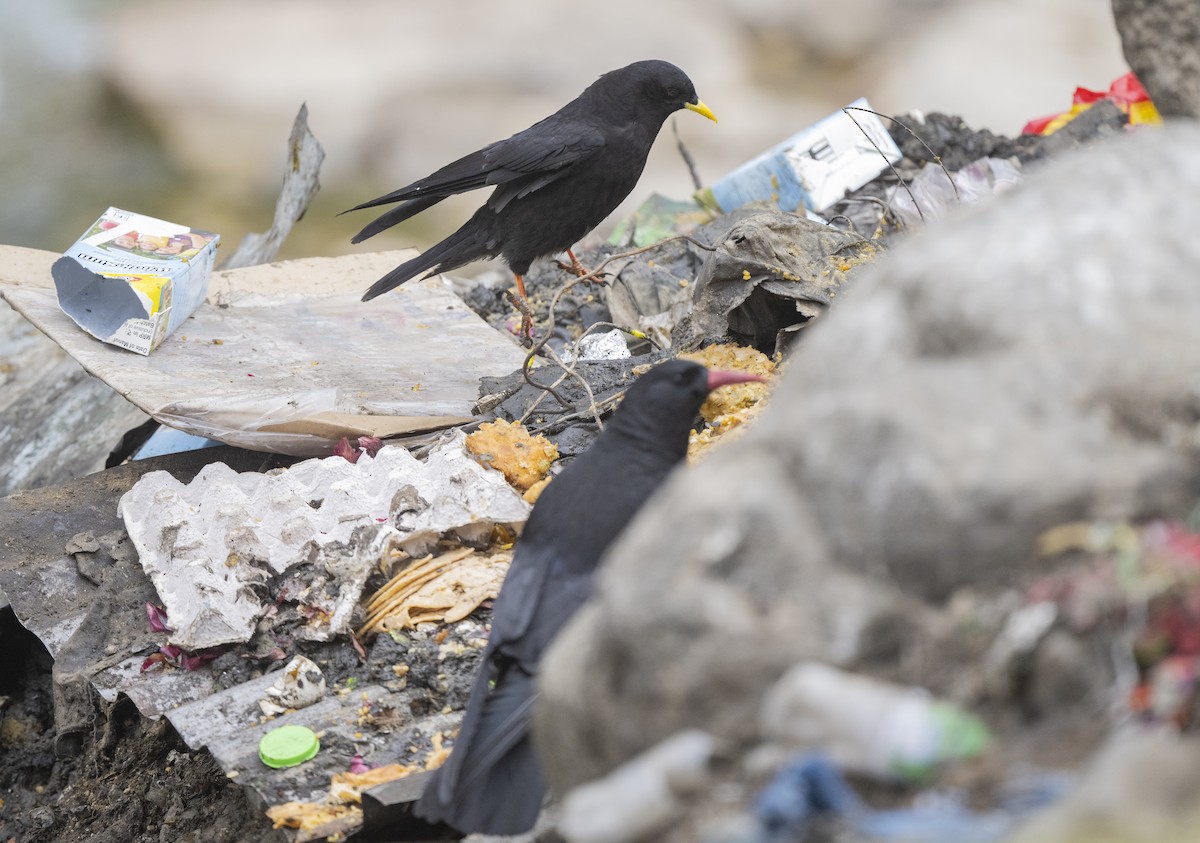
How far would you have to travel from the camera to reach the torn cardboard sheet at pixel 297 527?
3555 millimetres

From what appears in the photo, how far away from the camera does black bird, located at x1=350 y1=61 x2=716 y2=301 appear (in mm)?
5117

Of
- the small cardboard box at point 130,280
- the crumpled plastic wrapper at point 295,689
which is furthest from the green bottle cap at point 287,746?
the small cardboard box at point 130,280

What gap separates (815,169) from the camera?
19.7ft

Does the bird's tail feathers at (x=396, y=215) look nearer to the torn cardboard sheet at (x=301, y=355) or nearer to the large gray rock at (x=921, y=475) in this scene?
the torn cardboard sheet at (x=301, y=355)

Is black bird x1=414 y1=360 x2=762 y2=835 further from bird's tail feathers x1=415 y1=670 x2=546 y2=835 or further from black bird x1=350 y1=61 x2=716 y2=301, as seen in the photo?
black bird x1=350 y1=61 x2=716 y2=301

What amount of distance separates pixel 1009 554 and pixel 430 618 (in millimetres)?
2013

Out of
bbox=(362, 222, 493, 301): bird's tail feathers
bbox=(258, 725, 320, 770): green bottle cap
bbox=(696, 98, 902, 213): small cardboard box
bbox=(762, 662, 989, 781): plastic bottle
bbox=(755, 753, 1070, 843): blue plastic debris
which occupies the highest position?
bbox=(362, 222, 493, 301): bird's tail feathers

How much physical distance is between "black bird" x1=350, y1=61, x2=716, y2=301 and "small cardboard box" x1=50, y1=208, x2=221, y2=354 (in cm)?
72

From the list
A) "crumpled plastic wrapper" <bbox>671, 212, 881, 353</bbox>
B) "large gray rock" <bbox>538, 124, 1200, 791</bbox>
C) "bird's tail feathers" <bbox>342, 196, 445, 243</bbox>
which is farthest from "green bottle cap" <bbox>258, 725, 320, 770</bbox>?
"bird's tail feathers" <bbox>342, 196, 445, 243</bbox>

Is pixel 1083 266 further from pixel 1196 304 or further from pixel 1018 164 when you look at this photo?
pixel 1018 164

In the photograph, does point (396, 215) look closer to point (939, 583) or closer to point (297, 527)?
point (297, 527)

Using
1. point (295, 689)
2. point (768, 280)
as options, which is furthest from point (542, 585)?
point (768, 280)

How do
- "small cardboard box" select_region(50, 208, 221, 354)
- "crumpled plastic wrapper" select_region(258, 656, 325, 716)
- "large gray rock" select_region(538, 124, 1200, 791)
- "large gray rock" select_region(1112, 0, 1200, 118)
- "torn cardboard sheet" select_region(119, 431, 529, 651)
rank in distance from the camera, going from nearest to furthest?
1. "large gray rock" select_region(538, 124, 1200, 791)
2. "large gray rock" select_region(1112, 0, 1200, 118)
3. "crumpled plastic wrapper" select_region(258, 656, 325, 716)
4. "torn cardboard sheet" select_region(119, 431, 529, 651)
5. "small cardboard box" select_region(50, 208, 221, 354)

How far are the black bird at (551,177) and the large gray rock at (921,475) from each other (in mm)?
3342
